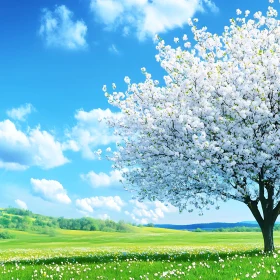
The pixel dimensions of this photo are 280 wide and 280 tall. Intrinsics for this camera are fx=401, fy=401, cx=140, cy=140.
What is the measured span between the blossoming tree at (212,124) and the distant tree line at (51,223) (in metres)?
80.5

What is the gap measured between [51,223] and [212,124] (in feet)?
325

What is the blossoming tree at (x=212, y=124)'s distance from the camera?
19359 mm

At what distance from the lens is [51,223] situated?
111438 mm

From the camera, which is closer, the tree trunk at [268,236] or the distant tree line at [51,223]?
the tree trunk at [268,236]

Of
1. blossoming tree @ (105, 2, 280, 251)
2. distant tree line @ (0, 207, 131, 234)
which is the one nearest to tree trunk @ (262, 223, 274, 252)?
blossoming tree @ (105, 2, 280, 251)

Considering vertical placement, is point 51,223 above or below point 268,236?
above

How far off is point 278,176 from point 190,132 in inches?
201

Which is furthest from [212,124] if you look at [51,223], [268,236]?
[51,223]

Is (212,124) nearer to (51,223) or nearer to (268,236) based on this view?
(268,236)

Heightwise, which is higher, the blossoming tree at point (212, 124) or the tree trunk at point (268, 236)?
the blossoming tree at point (212, 124)

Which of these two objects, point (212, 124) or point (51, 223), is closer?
point (212, 124)

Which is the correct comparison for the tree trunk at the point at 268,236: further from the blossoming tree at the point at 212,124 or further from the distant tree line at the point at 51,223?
the distant tree line at the point at 51,223

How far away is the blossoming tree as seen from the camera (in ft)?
63.5

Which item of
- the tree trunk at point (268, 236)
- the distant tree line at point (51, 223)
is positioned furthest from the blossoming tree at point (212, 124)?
the distant tree line at point (51, 223)
